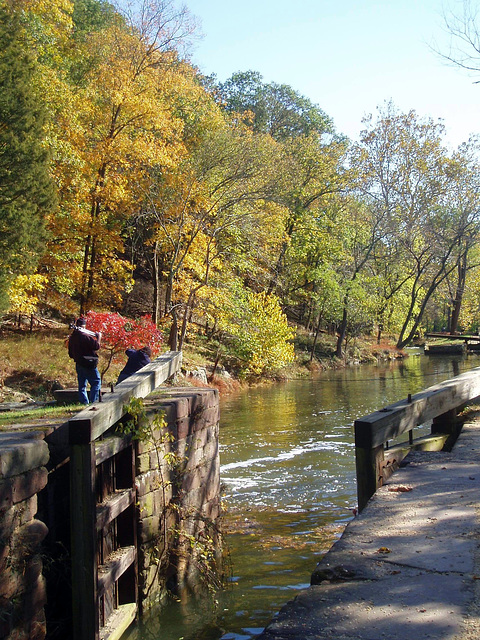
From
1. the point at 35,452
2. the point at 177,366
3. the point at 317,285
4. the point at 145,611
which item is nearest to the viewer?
the point at 35,452

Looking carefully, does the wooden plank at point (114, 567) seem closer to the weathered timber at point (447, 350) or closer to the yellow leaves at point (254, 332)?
the yellow leaves at point (254, 332)

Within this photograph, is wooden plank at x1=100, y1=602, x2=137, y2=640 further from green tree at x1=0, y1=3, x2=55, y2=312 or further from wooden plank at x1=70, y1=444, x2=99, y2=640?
green tree at x1=0, y1=3, x2=55, y2=312

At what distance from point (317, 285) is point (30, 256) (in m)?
26.4

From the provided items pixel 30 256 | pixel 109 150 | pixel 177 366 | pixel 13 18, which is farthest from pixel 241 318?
pixel 177 366

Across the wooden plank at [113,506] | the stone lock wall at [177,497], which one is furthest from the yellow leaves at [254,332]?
the wooden plank at [113,506]

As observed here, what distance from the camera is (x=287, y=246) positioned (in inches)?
1543

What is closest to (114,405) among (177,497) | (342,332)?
(177,497)

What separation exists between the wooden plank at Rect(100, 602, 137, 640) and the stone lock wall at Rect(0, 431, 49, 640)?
94 cm

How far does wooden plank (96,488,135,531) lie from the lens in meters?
6.03

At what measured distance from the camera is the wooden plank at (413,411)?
5.67m

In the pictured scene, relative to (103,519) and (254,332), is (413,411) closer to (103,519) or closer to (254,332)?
(103,519)

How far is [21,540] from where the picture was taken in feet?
16.5

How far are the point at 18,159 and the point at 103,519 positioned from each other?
1485cm

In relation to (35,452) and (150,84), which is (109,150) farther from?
(35,452)
